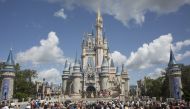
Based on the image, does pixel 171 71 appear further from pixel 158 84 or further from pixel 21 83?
pixel 21 83

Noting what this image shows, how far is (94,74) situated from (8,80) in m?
45.6

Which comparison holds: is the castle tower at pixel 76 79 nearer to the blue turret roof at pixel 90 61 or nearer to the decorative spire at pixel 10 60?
the blue turret roof at pixel 90 61

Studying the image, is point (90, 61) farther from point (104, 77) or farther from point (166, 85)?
point (166, 85)

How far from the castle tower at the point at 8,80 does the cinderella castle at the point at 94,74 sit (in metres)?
30.4

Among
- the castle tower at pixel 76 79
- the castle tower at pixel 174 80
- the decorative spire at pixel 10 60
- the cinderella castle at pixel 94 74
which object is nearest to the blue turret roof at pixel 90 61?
the cinderella castle at pixel 94 74

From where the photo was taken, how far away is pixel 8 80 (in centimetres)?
7269

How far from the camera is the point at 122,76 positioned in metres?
122

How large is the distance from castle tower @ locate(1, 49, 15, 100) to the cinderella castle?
30.4 meters

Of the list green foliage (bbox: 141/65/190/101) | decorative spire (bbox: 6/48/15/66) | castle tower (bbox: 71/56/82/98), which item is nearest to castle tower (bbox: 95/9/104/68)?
castle tower (bbox: 71/56/82/98)

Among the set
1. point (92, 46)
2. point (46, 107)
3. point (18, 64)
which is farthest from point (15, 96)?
point (92, 46)

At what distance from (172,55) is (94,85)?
45786 mm

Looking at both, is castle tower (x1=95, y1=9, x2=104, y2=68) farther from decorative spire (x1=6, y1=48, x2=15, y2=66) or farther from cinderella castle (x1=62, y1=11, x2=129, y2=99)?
decorative spire (x1=6, y1=48, x2=15, y2=66)

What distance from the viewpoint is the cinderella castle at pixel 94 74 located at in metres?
107

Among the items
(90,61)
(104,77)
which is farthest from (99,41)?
(104,77)
